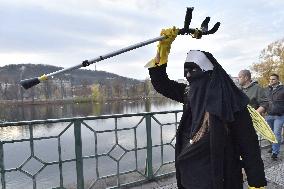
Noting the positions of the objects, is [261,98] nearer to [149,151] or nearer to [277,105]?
[277,105]

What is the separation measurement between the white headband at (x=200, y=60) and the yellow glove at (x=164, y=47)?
223mm

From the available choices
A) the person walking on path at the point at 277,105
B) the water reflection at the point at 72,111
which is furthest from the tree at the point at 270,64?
the person walking on path at the point at 277,105

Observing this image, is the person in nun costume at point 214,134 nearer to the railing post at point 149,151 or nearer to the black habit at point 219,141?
the black habit at point 219,141

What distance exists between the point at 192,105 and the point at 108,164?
5573 mm

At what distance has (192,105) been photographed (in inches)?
86.4

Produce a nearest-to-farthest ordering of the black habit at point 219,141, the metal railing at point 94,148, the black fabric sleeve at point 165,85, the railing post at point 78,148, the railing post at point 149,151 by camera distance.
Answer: the black habit at point 219,141, the black fabric sleeve at point 165,85, the metal railing at point 94,148, the railing post at point 78,148, the railing post at point 149,151

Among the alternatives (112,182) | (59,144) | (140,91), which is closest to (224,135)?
(59,144)

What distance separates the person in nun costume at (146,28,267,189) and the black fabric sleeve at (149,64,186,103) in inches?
11.0

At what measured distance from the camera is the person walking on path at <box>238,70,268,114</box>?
540cm

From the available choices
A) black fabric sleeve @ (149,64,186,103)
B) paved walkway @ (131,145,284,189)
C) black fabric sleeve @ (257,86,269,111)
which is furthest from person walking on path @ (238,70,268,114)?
black fabric sleeve @ (149,64,186,103)

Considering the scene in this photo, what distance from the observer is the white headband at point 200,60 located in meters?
Result: 2.16

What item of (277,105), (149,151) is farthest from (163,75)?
(277,105)

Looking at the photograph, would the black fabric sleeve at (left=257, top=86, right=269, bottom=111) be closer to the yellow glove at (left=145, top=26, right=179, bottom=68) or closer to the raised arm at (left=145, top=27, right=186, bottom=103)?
the raised arm at (left=145, top=27, right=186, bottom=103)

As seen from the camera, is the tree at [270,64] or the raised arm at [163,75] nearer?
the raised arm at [163,75]
